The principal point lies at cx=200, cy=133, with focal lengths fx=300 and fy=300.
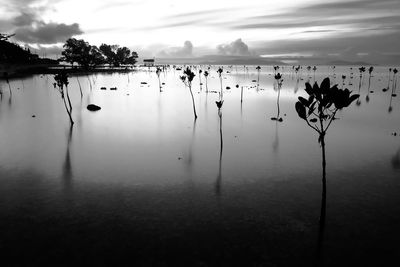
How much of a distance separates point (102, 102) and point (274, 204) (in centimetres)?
5342

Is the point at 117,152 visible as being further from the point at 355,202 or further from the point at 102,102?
the point at 102,102

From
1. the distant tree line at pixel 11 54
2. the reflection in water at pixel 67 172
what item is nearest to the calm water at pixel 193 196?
the reflection in water at pixel 67 172

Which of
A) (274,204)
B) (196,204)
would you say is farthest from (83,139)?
(274,204)

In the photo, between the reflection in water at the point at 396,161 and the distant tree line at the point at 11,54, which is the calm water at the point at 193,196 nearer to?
the reflection in water at the point at 396,161

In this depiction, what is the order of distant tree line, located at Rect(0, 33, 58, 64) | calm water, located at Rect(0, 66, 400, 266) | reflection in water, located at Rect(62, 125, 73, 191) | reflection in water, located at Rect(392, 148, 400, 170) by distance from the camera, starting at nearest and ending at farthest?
1. calm water, located at Rect(0, 66, 400, 266)
2. reflection in water, located at Rect(62, 125, 73, 191)
3. reflection in water, located at Rect(392, 148, 400, 170)
4. distant tree line, located at Rect(0, 33, 58, 64)

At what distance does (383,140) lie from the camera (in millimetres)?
34375

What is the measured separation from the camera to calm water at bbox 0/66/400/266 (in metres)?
13.9

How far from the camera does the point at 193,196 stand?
64.4ft

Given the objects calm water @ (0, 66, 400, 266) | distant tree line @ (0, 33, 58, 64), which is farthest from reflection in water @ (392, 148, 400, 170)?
distant tree line @ (0, 33, 58, 64)

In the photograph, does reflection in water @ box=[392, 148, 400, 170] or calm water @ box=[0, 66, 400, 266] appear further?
reflection in water @ box=[392, 148, 400, 170]

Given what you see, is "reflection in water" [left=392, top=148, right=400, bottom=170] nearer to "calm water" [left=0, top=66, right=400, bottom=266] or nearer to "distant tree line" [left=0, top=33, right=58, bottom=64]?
"calm water" [left=0, top=66, right=400, bottom=266]

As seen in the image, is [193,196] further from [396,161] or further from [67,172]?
[396,161]

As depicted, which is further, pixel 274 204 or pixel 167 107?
pixel 167 107

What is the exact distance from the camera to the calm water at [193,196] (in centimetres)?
1395
